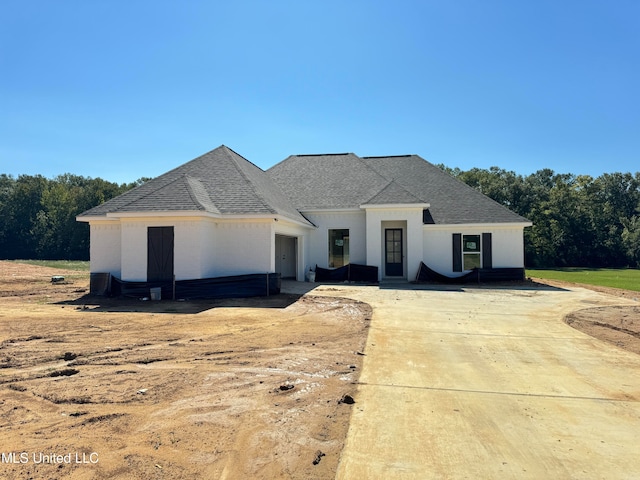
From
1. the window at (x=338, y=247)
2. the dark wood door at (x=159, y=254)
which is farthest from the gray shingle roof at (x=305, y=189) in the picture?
the window at (x=338, y=247)

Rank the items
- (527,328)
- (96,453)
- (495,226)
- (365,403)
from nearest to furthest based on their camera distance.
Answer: (96,453)
(365,403)
(527,328)
(495,226)

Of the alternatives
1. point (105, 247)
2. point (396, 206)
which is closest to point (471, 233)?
point (396, 206)

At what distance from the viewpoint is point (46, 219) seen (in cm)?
6012

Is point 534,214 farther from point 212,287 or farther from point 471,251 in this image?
point 212,287

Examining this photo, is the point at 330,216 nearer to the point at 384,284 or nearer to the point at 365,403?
the point at 384,284

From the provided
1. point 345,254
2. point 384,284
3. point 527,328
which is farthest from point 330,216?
point 527,328

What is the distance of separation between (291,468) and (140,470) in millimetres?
1261

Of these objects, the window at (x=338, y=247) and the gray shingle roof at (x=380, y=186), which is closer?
the gray shingle roof at (x=380, y=186)

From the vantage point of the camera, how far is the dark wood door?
14.3m

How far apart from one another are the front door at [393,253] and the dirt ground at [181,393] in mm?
11308

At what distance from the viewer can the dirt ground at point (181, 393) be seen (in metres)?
3.40

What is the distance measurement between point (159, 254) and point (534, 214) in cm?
4138

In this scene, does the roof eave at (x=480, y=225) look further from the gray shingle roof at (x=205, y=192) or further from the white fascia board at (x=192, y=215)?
the white fascia board at (x=192, y=215)

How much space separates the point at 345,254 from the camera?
21047 mm
